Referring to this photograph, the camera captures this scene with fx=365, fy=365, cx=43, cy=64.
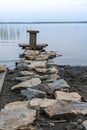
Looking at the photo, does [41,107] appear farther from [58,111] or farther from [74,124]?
[74,124]

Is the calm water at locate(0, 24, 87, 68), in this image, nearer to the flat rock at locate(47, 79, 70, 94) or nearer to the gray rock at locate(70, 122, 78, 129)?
the flat rock at locate(47, 79, 70, 94)

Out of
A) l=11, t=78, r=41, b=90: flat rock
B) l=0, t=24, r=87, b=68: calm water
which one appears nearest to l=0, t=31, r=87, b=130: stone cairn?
l=11, t=78, r=41, b=90: flat rock

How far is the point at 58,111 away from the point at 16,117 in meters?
0.76

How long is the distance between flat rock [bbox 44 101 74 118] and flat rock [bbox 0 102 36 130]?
26 cm

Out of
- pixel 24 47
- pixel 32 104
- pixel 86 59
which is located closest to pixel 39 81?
pixel 32 104

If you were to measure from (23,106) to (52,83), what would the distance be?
2242mm

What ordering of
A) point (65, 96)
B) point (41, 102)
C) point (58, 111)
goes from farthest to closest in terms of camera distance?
point (65, 96)
point (41, 102)
point (58, 111)

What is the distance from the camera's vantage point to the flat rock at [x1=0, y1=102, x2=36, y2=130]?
555cm

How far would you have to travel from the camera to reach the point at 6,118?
19.1 ft

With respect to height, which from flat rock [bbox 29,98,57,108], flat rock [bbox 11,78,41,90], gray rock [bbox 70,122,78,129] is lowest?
flat rock [bbox 11,78,41,90]

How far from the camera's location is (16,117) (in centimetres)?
587

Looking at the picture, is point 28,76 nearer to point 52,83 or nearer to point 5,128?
point 52,83

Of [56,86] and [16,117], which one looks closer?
[16,117]

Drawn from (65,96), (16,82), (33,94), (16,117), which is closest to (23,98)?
(33,94)
